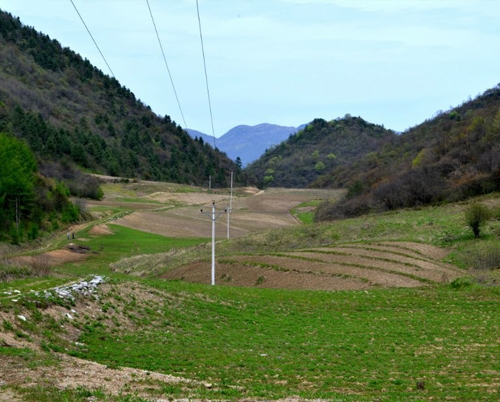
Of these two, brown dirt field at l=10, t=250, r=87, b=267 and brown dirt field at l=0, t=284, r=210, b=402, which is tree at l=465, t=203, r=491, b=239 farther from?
brown dirt field at l=0, t=284, r=210, b=402

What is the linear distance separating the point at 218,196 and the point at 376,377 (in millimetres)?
130147

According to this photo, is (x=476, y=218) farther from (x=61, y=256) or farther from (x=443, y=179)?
(x=61, y=256)

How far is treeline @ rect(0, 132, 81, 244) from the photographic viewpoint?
7069 cm

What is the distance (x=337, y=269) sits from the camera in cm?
4394

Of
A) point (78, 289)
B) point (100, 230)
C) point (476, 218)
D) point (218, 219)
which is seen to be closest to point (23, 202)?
point (100, 230)

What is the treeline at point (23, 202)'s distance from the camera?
2783 inches

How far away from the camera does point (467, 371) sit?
1783cm

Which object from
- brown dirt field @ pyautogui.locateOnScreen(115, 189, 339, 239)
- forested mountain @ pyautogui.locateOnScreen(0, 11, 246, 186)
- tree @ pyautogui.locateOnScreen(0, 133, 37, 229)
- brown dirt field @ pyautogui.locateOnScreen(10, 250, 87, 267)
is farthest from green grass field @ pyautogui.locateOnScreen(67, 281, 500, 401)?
forested mountain @ pyautogui.locateOnScreen(0, 11, 246, 186)

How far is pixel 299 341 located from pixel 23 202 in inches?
2327

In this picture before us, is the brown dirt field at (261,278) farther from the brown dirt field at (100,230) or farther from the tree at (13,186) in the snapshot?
the tree at (13,186)

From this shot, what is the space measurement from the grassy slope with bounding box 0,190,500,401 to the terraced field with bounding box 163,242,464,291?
4.34 metres

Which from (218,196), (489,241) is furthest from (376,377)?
(218,196)

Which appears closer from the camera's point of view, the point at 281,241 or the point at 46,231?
the point at 281,241

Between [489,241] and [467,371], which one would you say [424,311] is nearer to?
[467,371]
